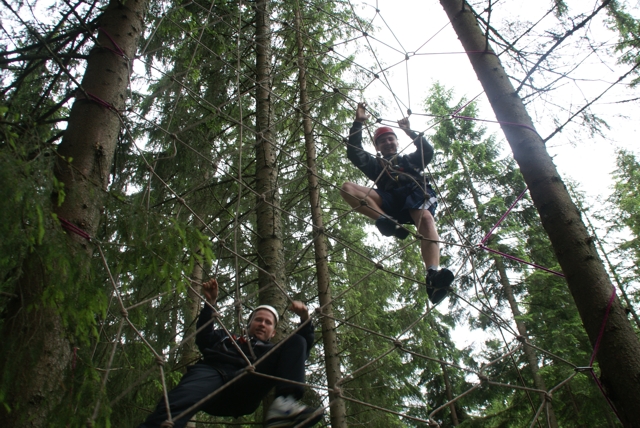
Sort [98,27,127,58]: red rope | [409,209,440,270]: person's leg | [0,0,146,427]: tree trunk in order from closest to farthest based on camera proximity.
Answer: [0,0,146,427]: tree trunk < [98,27,127,58]: red rope < [409,209,440,270]: person's leg

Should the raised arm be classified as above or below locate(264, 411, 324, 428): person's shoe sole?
above

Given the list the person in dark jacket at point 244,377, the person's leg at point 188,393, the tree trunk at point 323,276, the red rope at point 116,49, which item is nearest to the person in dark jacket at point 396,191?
the tree trunk at point 323,276

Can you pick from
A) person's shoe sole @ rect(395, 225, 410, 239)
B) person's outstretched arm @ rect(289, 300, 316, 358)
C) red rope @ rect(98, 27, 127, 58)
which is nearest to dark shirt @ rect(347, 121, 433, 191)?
person's shoe sole @ rect(395, 225, 410, 239)

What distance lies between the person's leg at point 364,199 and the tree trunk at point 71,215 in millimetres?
1309

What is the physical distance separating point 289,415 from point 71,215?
1012 mm

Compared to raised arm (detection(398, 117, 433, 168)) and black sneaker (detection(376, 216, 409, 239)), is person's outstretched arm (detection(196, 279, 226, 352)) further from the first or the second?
raised arm (detection(398, 117, 433, 168))

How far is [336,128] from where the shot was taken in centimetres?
521

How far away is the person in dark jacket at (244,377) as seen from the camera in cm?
163

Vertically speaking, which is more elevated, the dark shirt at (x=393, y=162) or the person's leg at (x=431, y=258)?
the dark shirt at (x=393, y=162)

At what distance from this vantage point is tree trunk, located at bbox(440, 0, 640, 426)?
148cm

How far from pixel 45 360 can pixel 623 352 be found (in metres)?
1.79

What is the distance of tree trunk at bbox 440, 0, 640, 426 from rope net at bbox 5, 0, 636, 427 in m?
0.18

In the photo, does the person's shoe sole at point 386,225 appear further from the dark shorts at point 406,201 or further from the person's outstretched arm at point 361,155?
the person's outstretched arm at point 361,155

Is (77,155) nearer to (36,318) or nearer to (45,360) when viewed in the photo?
(36,318)
